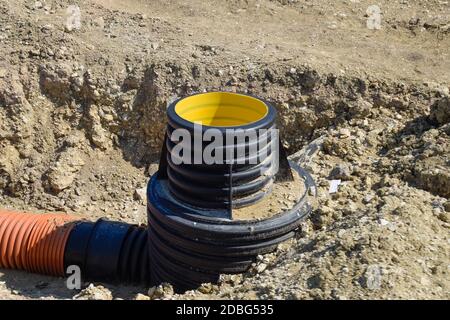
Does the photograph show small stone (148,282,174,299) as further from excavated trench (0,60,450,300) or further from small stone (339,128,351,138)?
small stone (339,128,351,138)

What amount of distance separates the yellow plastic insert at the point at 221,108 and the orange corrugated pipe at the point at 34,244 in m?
1.86

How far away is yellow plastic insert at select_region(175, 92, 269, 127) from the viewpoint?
499 cm

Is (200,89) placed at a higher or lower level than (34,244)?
higher

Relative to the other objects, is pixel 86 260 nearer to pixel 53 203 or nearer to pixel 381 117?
pixel 53 203

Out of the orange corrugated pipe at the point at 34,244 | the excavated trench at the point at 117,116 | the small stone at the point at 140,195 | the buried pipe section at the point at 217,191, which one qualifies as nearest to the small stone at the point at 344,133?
the excavated trench at the point at 117,116

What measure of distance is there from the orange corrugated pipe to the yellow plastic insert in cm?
186

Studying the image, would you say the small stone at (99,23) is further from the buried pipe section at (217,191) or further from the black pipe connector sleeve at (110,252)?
the buried pipe section at (217,191)

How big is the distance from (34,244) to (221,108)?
2357 millimetres

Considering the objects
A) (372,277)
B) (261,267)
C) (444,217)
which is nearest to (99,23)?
(261,267)

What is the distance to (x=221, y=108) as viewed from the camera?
514cm

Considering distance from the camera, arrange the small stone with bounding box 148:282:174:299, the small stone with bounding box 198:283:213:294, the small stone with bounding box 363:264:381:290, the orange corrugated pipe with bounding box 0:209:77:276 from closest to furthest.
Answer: the small stone with bounding box 363:264:381:290 < the small stone with bounding box 198:283:213:294 < the small stone with bounding box 148:282:174:299 < the orange corrugated pipe with bounding box 0:209:77:276

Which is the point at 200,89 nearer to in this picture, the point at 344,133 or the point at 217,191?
the point at 344,133

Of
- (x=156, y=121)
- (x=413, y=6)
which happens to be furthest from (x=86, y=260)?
(x=413, y=6)

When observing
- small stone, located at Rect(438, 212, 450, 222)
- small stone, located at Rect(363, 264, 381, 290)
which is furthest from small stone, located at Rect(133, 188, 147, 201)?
small stone, located at Rect(363, 264, 381, 290)
